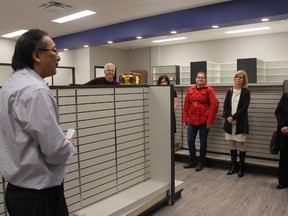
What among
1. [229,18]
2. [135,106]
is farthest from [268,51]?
[135,106]

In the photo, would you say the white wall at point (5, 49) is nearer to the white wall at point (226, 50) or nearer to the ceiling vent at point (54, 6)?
the ceiling vent at point (54, 6)

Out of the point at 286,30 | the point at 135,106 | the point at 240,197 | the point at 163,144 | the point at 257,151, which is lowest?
the point at 240,197

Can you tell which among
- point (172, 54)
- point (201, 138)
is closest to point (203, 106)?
point (201, 138)

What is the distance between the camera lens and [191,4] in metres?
4.95

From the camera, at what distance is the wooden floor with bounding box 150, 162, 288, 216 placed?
297 centimetres

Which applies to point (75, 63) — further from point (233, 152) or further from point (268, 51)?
point (233, 152)

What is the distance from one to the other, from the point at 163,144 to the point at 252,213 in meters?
1.16

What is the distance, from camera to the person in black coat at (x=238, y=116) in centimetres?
404

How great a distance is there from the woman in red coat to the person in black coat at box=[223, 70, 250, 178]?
0.25 meters

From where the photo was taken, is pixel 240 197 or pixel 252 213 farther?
pixel 240 197

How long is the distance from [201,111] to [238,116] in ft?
1.90

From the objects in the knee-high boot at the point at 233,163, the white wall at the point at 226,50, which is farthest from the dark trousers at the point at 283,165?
the white wall at the point at 226,50

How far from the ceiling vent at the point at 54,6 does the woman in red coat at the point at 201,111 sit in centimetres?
267

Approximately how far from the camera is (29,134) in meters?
1.27
